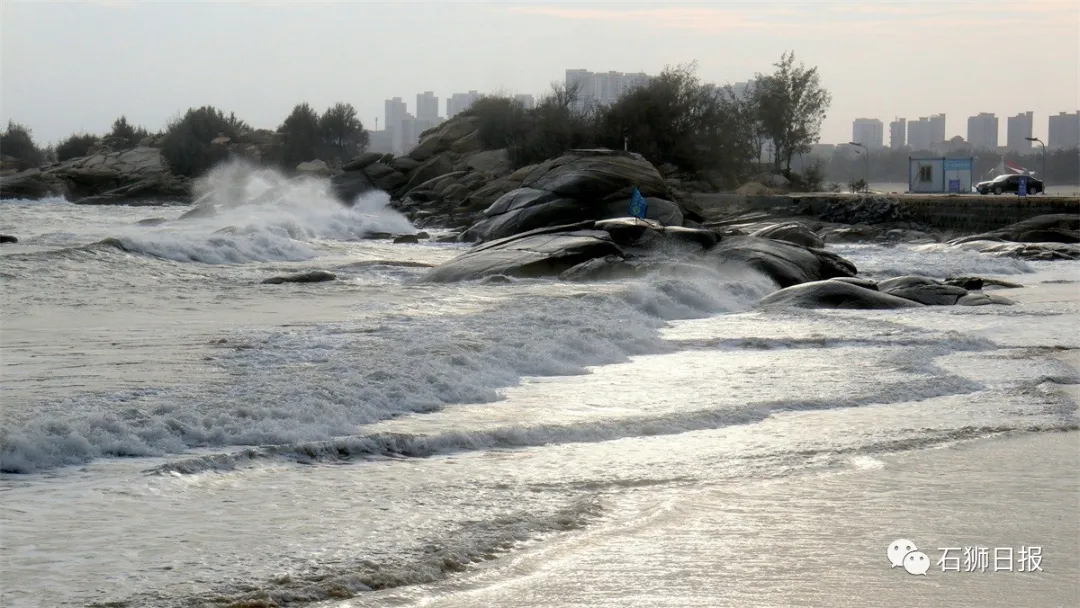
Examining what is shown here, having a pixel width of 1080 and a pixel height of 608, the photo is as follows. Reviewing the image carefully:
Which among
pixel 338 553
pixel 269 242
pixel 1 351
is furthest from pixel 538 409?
pixel 269 242

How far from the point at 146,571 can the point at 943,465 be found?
16.8 ft

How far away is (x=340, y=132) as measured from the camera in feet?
305

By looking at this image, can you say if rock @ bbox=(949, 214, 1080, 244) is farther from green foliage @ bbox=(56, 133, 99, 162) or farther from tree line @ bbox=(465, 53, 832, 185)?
green foliage @ bbox=(56, 133, 99, 162)

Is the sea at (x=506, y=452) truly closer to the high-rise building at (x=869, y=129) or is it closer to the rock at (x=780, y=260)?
the rock at (x=780, y=260)

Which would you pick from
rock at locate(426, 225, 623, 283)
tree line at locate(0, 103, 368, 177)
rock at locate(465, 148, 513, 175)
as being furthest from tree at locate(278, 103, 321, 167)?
rock at locate(426, 225, 623, 283)

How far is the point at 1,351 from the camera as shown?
35.0 feet

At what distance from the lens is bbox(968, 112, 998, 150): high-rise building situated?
147250 mm

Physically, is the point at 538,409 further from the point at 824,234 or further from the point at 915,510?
the point at 824,234

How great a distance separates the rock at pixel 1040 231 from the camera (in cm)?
3575

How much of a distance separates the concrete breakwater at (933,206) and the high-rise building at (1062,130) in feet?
260

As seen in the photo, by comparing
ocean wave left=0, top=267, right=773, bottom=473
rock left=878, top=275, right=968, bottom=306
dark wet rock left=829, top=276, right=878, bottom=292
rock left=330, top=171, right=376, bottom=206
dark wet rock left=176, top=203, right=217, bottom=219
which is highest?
rock left=330, top=171, right=376, bottom=206

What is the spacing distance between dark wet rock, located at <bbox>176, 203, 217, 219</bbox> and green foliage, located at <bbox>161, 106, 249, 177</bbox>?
4088 cm

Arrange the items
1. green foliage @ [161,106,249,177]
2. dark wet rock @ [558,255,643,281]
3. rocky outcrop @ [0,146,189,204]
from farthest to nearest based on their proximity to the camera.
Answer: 1. green foliage @ [161,106,249,177]
2. rocky outcrop @ [0,146,189,204]
3. dark wet rock @ [558,255,643,281]

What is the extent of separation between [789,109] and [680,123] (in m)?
10.5
